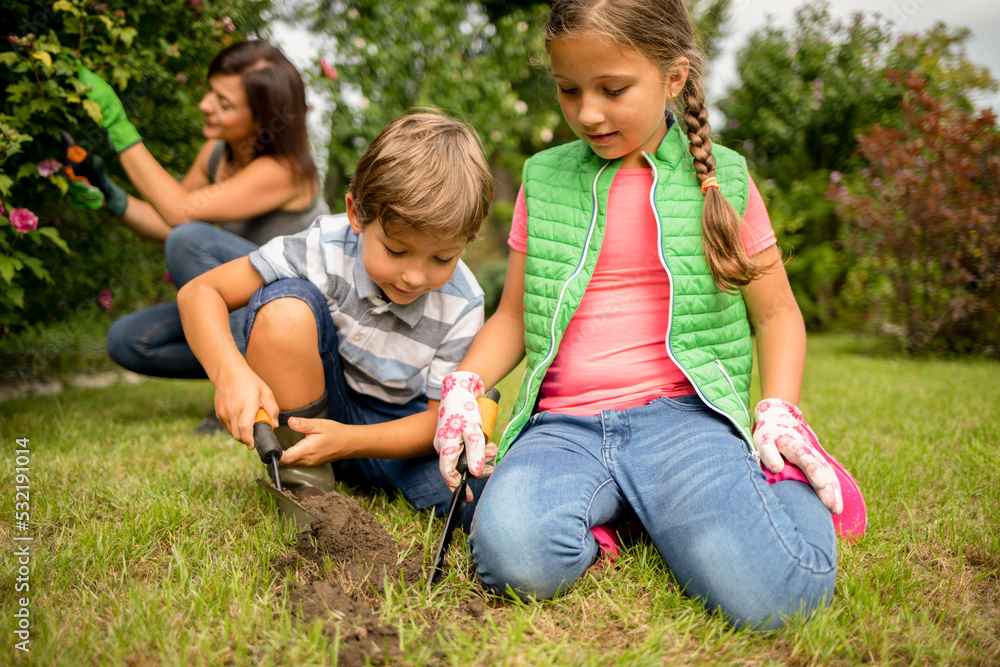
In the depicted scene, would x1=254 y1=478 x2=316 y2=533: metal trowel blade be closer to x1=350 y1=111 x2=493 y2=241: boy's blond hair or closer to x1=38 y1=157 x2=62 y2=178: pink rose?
x1=350 y1=111 x2=493 y2=241: boy's blond hair

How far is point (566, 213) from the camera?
1737mm

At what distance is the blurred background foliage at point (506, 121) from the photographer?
7.47 feet

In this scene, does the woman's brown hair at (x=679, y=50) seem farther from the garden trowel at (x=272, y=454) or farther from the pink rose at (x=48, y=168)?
the pink rose at (x=48, y=168)

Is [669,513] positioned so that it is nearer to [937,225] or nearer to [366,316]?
Answer: [366,316]

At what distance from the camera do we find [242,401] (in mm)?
1506

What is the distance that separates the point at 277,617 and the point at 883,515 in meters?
1.46

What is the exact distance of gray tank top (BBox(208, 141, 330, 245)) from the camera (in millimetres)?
2717

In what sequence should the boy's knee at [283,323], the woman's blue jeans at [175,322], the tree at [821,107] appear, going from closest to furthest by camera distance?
the boy's knee at [283,323]
the woman's blue jeans at [175,322]
the tree at [821,107]

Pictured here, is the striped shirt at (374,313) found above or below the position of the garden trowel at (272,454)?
above

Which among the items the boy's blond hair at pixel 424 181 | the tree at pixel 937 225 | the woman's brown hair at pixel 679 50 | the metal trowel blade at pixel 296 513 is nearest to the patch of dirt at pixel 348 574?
the metal trowel blade at pixel 296 513

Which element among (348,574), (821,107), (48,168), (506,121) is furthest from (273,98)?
(821,107)

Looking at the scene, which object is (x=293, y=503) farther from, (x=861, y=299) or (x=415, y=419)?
(x=861, y=299)

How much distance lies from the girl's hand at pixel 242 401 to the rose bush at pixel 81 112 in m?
1.09

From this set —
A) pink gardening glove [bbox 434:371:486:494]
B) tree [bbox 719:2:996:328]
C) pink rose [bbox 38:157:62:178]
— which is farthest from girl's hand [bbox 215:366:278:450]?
tree [bbox 719:2:996:328]
